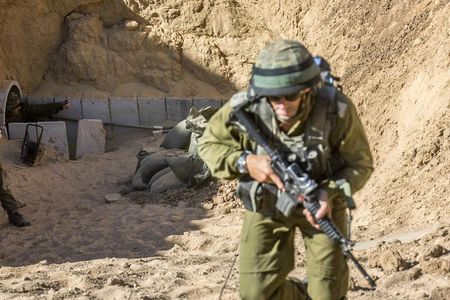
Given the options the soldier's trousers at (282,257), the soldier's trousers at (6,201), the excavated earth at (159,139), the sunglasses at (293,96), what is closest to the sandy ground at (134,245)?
the excavated earth at (159,139)

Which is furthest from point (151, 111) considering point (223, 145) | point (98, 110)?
point (223, 145)

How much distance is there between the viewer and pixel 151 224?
23.2ft

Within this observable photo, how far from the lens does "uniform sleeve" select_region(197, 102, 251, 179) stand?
297 centimetres

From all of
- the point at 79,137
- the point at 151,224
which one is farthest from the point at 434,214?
the point at 79,137

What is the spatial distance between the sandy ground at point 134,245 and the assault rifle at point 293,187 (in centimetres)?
102

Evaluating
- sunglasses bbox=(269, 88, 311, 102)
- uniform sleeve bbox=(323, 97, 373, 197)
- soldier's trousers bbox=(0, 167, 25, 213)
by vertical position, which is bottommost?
soldier's trousers bbox=(0, 167, 25, 213)

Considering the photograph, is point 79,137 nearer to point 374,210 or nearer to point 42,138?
point 42,138

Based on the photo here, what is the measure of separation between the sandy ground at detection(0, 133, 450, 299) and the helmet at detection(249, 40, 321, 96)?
133 centimetres

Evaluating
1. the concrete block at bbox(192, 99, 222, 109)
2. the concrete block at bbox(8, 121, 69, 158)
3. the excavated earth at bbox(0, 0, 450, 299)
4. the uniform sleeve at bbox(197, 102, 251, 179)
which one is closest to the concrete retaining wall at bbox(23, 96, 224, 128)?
the concrete block at bbox(192, 99, 222, 109)

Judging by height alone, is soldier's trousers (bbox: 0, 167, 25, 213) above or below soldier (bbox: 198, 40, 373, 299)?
below

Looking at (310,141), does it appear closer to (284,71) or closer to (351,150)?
(351,150)

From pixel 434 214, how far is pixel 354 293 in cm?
133

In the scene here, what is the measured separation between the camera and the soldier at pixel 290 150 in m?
2.78

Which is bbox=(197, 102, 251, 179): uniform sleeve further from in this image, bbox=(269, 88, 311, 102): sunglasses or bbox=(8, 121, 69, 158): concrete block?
bbox=(8, 121, 69, 158): concrete block
